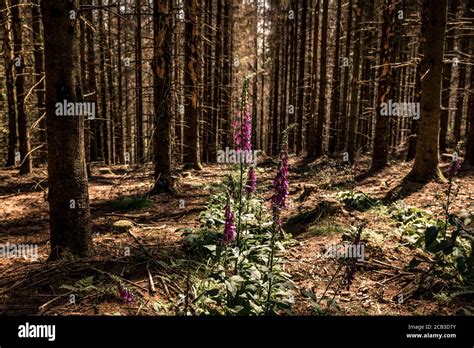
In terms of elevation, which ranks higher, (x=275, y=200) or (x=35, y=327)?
(x=275, y=200)

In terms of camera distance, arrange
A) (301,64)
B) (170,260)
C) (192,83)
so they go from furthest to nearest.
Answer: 1. (301,64)
2. (192,83)
3. (170,260)

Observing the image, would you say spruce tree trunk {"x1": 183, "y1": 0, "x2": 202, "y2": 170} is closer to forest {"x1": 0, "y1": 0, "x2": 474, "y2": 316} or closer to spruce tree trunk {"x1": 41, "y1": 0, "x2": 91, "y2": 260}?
forest {"x1": 0, "y1": 0, "x2": 474, "y2": 316}

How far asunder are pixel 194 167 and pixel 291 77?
15.2m

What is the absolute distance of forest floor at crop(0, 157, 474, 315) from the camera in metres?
4.09

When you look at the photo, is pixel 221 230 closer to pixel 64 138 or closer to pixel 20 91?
pixel 64 138

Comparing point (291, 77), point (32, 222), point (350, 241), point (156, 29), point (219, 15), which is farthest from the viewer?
point (291, 77)

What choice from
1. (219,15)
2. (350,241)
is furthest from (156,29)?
(219,15)

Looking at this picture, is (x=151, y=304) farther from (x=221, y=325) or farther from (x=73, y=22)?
(x=73, y=22)

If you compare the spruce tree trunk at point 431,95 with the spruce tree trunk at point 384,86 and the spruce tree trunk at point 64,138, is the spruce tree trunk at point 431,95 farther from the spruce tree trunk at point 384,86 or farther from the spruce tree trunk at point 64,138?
the spruce tree trunk at point 64,138

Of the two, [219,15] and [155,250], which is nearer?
[155,250]

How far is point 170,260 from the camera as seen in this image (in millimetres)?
5254

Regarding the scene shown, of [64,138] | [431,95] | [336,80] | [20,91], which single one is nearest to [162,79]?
[64,138]

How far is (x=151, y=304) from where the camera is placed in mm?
3908

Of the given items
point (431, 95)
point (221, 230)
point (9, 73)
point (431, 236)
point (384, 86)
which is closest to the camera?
point (431, 236)
